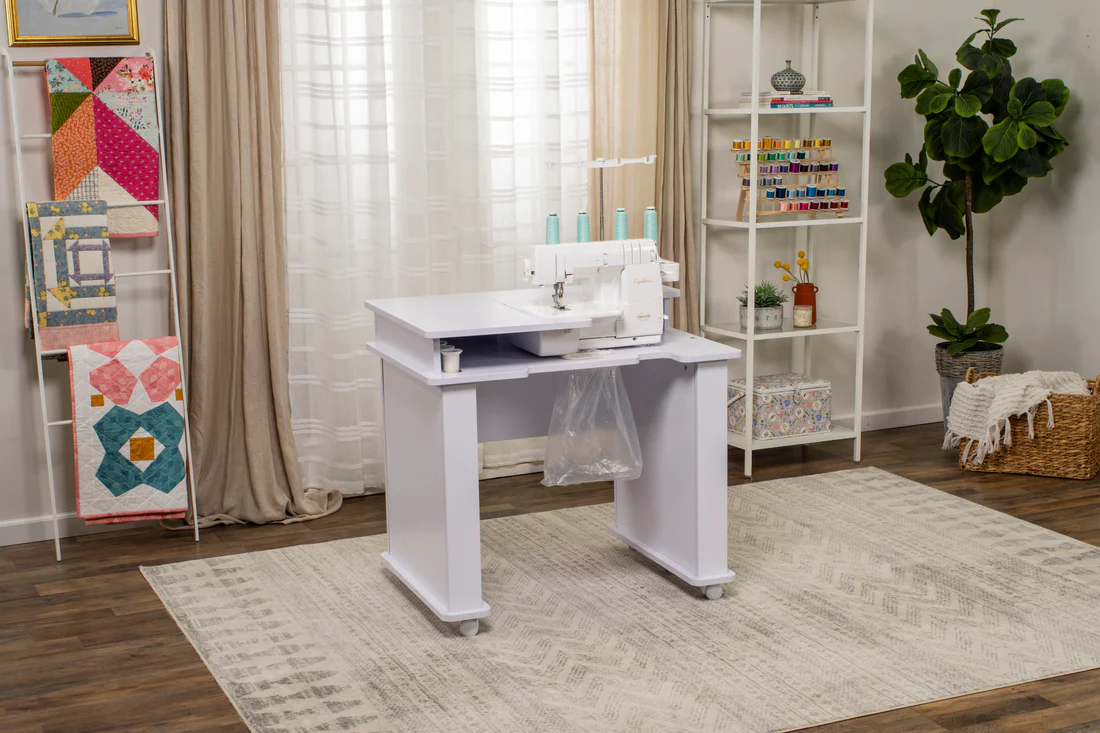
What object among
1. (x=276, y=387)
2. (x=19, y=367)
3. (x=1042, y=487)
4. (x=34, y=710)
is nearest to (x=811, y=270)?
(x=1042, y=487)

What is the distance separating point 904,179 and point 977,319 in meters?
0.66

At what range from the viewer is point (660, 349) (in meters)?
3.33

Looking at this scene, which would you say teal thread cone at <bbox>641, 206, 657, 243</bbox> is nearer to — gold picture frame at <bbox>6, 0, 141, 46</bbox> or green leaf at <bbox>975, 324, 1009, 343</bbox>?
gold picture frame at <bbox>6, 0, 141, 46</bbox>

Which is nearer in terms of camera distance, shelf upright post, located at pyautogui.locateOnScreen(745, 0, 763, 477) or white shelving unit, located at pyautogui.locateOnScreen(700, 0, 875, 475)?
shelf upright post, located at pyautogui.locateOnScreen(745, 0, 763, 477)

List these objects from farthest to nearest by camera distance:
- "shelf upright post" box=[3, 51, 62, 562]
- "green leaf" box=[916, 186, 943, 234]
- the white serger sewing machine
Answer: "green leaf" box=[916, 186, 943, 234]
"shelf upright post" box=[3, 51, 62, 562]
the white serger sewing machine

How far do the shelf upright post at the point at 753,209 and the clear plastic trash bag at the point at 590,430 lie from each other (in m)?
1.33

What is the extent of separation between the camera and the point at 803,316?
4.83 meters

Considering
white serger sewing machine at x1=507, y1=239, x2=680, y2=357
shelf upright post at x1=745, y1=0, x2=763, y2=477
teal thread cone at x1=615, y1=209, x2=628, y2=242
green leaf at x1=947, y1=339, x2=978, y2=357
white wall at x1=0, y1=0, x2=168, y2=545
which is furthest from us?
green leaf at x1=947, y1=339, x2=978, y2=357

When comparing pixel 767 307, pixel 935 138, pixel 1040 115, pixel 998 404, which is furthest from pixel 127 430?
pixel 1040 115

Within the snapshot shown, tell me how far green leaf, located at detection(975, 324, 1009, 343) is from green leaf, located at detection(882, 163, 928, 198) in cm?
66

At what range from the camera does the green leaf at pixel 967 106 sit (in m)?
4.61

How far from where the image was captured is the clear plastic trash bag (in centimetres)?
341

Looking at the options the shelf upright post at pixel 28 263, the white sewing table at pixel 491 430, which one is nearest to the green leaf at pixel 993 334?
the white sewing table at pixel 491 430

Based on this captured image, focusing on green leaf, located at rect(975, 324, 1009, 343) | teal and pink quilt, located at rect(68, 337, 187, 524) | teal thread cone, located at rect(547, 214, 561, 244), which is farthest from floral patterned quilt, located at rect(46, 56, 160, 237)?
green leaf, located at rect(975, 324, 1009, 343)
